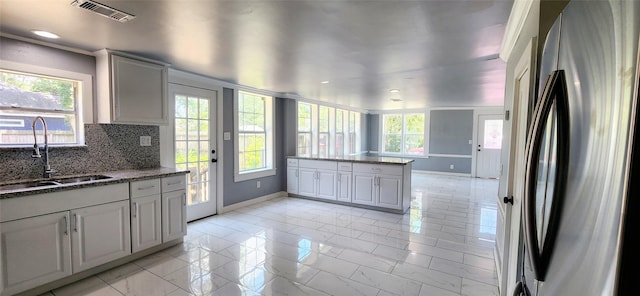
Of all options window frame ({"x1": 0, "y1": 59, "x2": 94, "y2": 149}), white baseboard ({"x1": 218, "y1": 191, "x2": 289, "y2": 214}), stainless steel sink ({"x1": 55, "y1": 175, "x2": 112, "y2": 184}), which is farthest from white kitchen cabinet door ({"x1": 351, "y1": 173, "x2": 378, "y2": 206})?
window frame ({"x1": 0, "y1": 59, "x2": 94, "y2": 149})

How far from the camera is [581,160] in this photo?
64 cm

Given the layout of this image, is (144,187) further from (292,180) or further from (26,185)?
(292,180)

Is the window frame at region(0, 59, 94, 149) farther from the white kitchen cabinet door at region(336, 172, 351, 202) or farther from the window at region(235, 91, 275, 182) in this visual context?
the white kitchen cabinet door at region(336, 172, 351, 202)

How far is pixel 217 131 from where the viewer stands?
4246 mm

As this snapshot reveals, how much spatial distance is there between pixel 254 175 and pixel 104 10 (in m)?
3.40

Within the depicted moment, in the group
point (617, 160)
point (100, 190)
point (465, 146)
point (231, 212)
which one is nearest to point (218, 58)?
point (100, 190)

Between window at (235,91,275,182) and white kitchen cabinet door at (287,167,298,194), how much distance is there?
35cm

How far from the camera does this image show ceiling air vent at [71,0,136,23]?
1742 millimetres

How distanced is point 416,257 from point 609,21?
2.72 metres

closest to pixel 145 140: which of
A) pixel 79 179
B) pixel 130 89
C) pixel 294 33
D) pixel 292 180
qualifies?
pixel 130 89

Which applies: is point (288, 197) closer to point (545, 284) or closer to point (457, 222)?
point (457, 222)

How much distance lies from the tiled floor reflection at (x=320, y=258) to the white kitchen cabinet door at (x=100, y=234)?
0.58ft

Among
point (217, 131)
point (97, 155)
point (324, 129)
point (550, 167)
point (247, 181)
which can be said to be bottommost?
point (247, 181)

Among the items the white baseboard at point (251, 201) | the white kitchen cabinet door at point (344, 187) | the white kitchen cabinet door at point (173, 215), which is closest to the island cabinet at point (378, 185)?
the white kitchen cabinet door at point (344, 187)
